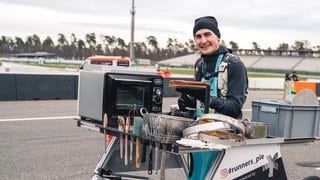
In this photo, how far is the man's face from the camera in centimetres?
362

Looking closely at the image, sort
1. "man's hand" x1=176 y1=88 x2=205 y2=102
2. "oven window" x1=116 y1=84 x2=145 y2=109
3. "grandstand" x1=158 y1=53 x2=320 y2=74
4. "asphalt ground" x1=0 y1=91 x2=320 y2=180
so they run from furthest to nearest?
"grandstand" x1=158 y1=53 x2=320 y2=74 < "asphalt ground" x1=0 y1=91 x2=320 y2=180 < "oven window" x1=116 y1=84 x2=145 y2=109 < "man's hand" x1=176 y1=88 x2=205 y2=102

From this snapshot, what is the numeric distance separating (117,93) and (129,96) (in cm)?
13

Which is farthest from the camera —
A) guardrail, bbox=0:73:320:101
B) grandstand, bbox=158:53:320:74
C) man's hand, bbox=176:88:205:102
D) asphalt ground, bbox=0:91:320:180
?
grandstand, bbox=158:53:320:74

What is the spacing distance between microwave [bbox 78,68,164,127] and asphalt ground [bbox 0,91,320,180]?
1544mm

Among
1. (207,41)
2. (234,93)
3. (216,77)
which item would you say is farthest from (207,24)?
(234,93)

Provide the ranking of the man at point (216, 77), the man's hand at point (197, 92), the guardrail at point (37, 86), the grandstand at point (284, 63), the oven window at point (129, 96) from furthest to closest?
the grandstand at point (284, 63), the guardrail at point (37, 86), the oven window at point (129, 96), the man at point (216, 77), the man's hand at point (197, 92)

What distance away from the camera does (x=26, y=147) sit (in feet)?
27.0

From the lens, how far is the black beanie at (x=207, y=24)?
11.8 ft

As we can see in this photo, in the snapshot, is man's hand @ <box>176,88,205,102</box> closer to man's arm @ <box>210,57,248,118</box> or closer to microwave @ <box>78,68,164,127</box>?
man's arm @ <box>210,57,248,118</box>

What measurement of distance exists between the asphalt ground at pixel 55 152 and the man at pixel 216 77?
119 centimetres

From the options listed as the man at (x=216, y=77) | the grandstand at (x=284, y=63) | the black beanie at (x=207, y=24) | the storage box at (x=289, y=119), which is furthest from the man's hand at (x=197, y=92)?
the grandstand at (x=284, y=63)

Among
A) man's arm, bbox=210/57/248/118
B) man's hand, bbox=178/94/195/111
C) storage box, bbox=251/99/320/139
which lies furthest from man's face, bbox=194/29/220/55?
storage box, bbox=251/99/320/139

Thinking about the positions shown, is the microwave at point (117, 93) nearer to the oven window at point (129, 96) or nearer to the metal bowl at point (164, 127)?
the oven window at point (129, 96)

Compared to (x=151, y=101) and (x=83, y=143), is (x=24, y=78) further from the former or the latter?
(x=151, y=101)
